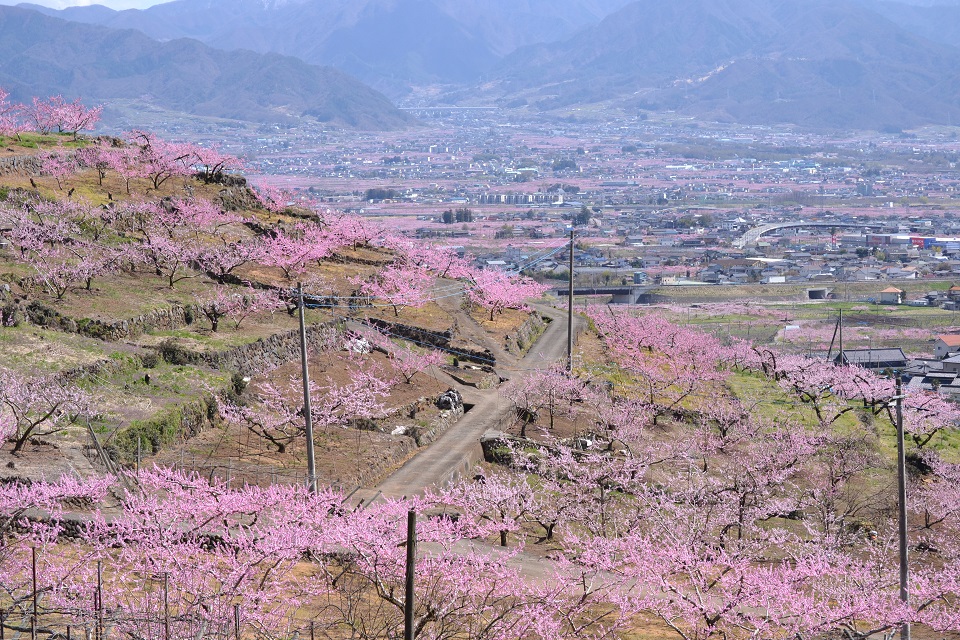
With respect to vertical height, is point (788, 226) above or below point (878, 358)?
above

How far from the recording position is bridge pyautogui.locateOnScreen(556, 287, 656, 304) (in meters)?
81.2

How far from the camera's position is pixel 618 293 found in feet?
272

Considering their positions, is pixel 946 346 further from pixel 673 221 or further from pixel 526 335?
pixel 673 221

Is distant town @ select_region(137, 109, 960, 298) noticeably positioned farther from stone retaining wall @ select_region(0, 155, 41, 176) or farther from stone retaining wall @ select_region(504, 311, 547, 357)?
stone retaining wall @ select_region(0, 155, 41, 176)

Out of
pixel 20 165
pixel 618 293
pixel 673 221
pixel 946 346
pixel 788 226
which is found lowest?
pixel 946 346

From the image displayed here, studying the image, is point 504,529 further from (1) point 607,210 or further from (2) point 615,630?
(1) point 607,210

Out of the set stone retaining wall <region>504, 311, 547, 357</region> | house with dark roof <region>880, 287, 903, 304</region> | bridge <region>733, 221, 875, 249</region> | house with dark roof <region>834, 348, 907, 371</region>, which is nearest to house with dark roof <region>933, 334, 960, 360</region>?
house with dark roof <region>834, 348, 907, 371</region>

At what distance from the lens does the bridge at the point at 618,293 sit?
266ft

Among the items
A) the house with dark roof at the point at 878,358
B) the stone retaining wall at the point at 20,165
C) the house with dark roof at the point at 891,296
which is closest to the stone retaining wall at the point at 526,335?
the house with dark roof at the point at 878,358

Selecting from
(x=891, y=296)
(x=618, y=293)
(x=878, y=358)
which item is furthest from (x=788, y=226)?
(x=878, y=358)

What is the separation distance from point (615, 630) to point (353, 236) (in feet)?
107

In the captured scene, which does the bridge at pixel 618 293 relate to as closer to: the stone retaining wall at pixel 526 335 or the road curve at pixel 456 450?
the stone retaining wall at pixel 526 335

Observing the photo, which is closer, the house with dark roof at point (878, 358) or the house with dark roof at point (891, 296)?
the house with dark roof at point (878, 358)

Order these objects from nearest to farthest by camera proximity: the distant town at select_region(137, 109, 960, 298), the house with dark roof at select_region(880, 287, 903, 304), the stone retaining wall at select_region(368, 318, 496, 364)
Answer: the stone retaining wall at select_region(368, 318, 496, 364)
the house with dark roof at select_region(880, 287, 903, 304)
the distant town at select_region(137, 109, 960, 298)
